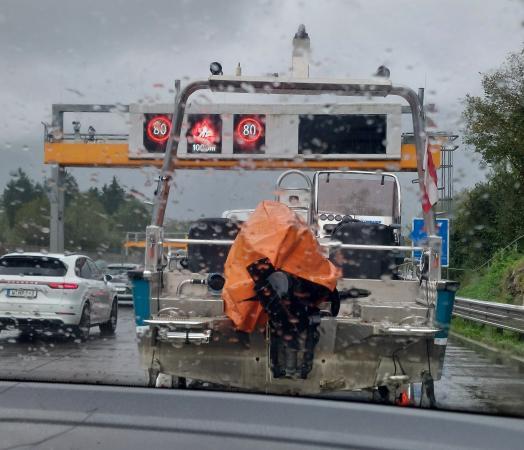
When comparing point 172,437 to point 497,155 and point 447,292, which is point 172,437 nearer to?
point 447,292

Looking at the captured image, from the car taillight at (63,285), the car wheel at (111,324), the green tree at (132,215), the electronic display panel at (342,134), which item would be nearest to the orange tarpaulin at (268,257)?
the green tree at (132,215)

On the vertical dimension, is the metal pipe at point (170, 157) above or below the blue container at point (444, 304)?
above

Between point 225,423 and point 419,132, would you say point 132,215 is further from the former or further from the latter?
point 225,423

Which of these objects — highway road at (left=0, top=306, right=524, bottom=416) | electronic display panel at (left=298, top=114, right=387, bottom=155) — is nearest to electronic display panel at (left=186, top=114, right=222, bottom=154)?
electronic display panel at (left=298, top=114, right=387, bottom=155)

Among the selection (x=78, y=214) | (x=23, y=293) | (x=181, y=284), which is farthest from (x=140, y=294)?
(x=23, y=293)

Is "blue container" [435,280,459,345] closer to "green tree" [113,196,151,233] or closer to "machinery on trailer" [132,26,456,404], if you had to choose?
"machinery on trailer" [132,26,456,404]

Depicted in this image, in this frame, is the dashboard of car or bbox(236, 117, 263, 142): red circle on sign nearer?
the dashboard of car

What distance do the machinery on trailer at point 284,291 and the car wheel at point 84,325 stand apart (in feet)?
17.1

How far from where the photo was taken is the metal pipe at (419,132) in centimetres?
650

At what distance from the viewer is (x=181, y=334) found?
583 centimetres

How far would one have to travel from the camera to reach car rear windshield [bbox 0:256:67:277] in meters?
11.5

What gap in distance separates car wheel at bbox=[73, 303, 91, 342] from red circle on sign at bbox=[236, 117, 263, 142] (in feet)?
16.8

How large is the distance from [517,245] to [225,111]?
23.8 feet

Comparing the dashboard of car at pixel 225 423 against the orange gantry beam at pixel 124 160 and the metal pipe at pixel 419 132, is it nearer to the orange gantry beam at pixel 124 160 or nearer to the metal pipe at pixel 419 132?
the metal pipe at pixel 419 132
